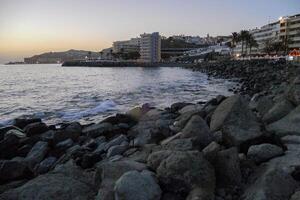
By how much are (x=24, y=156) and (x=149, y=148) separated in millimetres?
4218

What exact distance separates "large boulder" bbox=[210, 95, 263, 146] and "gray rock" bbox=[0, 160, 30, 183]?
408 centimetres

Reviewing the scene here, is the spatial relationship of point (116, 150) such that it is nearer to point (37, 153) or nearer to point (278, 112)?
point (37, 153)

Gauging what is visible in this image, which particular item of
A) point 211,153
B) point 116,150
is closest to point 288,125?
point 211,153

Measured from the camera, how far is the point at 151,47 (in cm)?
18500

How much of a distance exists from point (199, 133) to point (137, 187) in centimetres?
234

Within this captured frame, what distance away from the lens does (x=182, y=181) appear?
17.6 feet

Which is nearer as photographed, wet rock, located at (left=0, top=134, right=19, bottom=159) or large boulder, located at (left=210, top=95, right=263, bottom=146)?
large boulder, located at (left=210, top=95, right=263, bottom=146)

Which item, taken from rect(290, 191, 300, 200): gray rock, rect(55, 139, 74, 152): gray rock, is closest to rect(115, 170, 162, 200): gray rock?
rect(290, 191, 300, 200): gray rock

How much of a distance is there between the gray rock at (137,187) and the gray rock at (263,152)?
6.13 feet

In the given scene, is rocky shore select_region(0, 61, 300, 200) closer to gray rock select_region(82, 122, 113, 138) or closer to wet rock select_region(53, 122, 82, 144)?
wet rock select_region(53, 122, 82, 144)

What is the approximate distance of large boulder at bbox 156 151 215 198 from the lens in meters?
5.37

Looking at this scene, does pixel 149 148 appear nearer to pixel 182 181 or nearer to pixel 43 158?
pixel 182 181

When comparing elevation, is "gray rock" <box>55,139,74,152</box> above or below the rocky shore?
below

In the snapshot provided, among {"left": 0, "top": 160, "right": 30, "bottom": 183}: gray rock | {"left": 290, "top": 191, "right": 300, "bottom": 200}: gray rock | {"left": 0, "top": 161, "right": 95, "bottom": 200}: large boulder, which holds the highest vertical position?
{"left": 290, "top": 191, "right": 300, "bottom": 200}: gray rock
